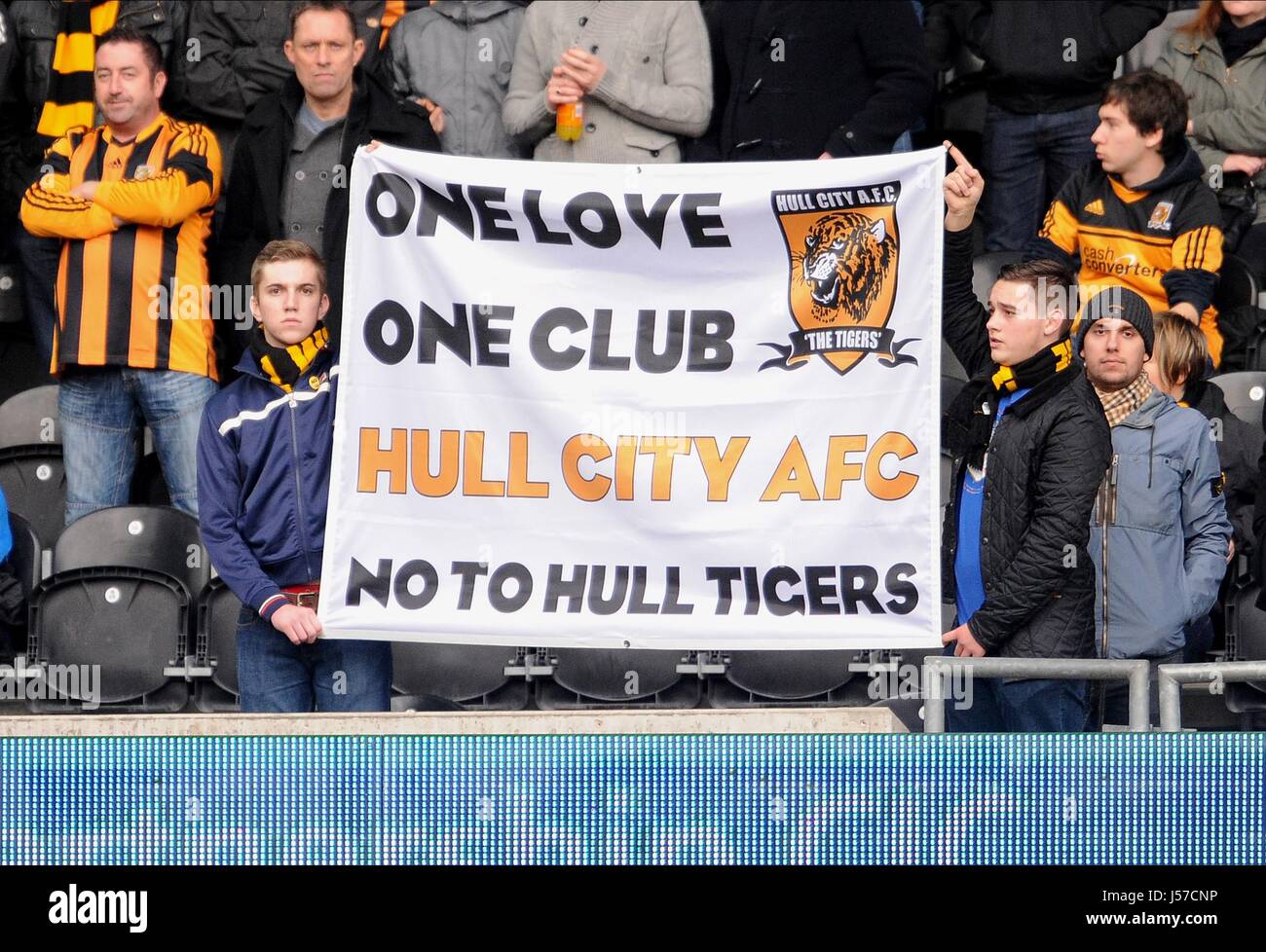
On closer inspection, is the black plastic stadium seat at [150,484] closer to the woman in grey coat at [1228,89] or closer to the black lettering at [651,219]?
the black lettering at [651,219]

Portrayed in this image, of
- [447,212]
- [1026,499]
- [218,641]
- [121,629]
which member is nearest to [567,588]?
[447,212]

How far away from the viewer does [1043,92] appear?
941 cm

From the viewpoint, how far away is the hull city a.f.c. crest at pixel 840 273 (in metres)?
6.47

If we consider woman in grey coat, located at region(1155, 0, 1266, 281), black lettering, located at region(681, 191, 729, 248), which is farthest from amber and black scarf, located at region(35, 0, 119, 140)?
woman in grey coat, located at region(1155, 0, 1266, 281)

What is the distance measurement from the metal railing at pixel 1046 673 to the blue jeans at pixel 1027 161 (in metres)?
4.03

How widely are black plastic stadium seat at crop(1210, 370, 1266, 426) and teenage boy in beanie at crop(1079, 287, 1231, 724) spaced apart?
1725mm

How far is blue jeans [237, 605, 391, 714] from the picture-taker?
6.42 meters

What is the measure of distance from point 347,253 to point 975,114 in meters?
4.51

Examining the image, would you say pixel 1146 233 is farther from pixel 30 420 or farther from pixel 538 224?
pixel 30 420

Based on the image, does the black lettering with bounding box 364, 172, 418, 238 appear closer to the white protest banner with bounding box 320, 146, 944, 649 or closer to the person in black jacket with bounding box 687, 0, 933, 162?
the white protest banner with bounding box 320, 146, 944, 649

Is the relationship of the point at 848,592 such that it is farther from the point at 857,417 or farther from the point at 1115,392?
the point at 1115,392

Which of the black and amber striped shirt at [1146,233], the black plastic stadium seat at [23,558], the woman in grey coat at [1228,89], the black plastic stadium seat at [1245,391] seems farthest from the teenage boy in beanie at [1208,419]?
the black plastic stadium seat at [23,558]

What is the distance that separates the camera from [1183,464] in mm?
6812

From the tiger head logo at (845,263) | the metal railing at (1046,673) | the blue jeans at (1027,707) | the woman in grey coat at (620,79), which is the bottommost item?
the blue jeans at (1027,707)
